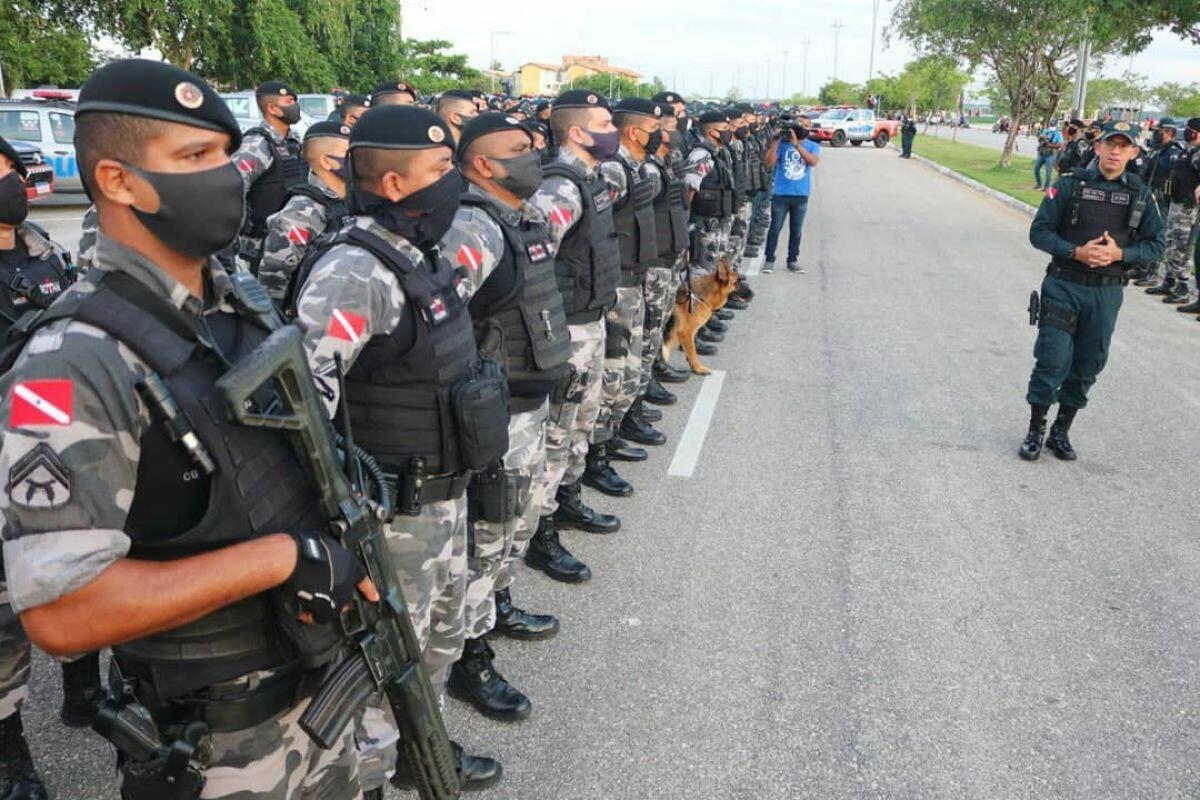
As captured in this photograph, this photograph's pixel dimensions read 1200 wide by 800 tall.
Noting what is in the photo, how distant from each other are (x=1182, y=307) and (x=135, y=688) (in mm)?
10287

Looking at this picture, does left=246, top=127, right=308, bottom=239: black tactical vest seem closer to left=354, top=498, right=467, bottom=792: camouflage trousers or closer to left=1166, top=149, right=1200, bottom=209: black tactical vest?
left=354, top=498, right=467, bottom=792: camouflage trousers

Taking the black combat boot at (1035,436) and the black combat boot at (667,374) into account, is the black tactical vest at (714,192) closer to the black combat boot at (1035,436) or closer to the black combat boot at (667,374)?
the black combat boot at (667,374)

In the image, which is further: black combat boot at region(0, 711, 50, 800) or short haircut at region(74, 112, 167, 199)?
black combat boot at region(0, 711, 50, 800)

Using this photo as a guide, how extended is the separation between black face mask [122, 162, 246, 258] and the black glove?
0.54m

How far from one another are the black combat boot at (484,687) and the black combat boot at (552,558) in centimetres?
71

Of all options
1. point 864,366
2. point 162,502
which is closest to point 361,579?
point 162,502

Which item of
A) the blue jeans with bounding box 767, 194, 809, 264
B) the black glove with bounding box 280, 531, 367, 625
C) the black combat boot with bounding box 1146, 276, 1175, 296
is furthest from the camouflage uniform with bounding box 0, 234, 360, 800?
the black combat boot with bounding box 1146, 276, 1175, 296

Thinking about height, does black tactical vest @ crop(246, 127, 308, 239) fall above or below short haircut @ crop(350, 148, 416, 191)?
below

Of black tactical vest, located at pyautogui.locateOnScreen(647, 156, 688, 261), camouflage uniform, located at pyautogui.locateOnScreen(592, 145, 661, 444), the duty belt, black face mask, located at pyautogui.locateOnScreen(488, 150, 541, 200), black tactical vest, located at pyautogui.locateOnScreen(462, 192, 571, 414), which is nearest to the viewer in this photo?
black tactical vest, located at pyautogui.locateOnScreen(462, 192, 571, 414)

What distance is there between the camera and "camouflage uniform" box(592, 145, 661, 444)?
4.64 m

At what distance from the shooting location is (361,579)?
1656 mm

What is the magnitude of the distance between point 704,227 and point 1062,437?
3581mm

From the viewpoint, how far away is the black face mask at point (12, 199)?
278 centimetres

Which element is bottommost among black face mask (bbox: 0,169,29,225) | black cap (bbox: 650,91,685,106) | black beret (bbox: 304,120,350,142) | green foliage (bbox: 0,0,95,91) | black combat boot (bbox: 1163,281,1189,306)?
black combat boot (bbox: 1163,281,1189,306)
